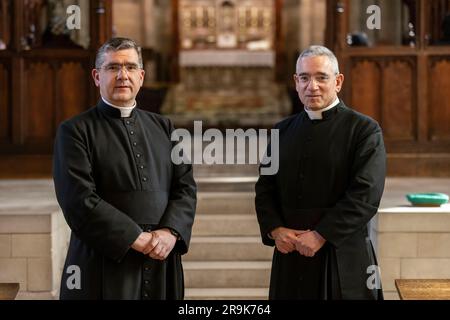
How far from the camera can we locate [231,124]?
13133mm

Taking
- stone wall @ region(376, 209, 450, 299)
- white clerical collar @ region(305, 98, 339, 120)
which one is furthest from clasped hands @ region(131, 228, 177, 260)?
stone wall @ region(376, 209, 450, 299)

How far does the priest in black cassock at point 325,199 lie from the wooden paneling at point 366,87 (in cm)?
428

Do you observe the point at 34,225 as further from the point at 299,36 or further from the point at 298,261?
the point at 299,36

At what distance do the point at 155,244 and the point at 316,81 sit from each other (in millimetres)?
932

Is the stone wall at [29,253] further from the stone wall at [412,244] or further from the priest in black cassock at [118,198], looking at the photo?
the stone wall at [412,244]

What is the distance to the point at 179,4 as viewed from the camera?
15508mm

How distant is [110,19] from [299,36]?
6920 millimetres

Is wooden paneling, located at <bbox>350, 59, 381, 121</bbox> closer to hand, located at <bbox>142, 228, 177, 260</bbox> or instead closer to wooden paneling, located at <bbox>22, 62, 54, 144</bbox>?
wooden paneling, located at <bbox>22, 62, 54, 144</bbox>

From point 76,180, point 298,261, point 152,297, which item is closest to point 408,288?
point 298,261

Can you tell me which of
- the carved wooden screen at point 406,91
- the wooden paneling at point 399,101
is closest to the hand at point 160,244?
the carved wooden screen at point 406,91

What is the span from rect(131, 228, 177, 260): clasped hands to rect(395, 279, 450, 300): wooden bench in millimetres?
953

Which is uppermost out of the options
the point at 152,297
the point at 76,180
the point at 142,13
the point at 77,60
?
the point at 142,13

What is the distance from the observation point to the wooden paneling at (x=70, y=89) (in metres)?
8.07

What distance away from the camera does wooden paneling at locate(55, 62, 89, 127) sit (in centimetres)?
807
